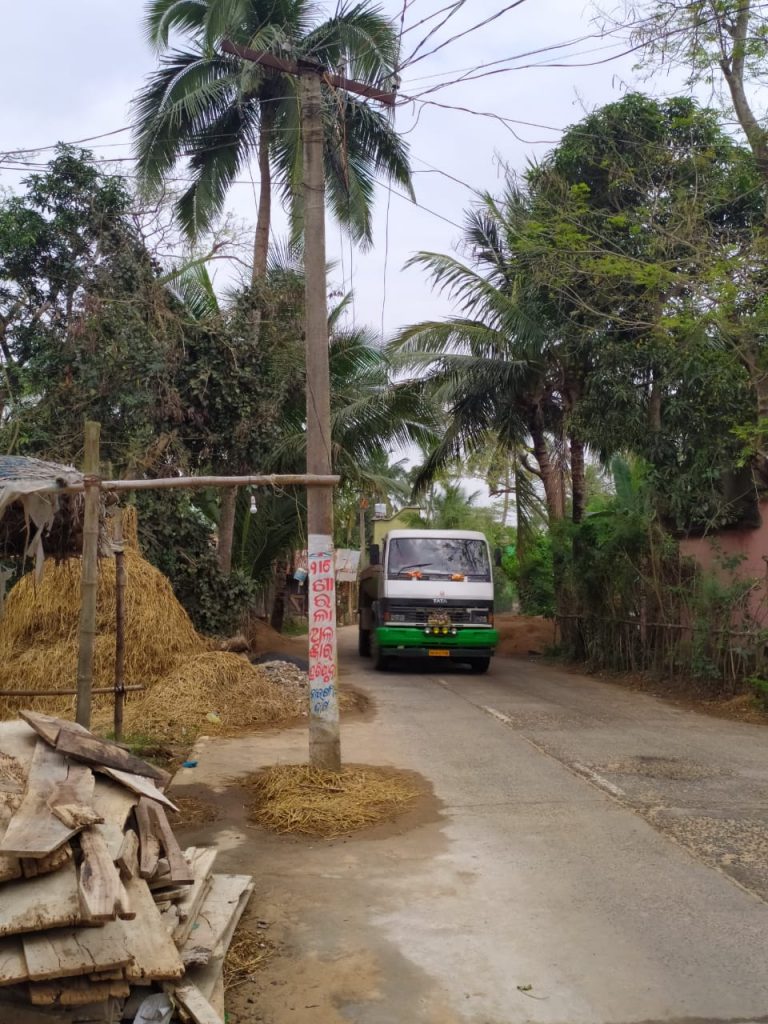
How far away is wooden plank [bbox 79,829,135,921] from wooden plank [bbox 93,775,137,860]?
0.39ft

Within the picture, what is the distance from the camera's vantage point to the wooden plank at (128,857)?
436 cm

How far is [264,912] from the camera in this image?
550 centimetres

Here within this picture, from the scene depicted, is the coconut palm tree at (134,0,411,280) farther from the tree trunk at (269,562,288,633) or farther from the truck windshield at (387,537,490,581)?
the tree trunk at (269,562,288,633)

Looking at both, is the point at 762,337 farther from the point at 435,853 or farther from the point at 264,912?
the point at 264,912

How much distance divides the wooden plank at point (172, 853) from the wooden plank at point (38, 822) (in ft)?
1.77

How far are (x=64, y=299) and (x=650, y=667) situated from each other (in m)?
12.2

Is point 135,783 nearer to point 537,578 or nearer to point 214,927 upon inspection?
point 214,927

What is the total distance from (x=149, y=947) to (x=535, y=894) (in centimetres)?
263

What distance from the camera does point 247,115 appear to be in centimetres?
1991

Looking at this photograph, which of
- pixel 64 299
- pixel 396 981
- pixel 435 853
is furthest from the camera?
pixel 64 299

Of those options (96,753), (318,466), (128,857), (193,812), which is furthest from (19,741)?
(318,466)

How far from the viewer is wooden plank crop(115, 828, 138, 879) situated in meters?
4.36

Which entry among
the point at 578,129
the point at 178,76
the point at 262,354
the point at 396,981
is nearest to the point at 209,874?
the point at 396,981

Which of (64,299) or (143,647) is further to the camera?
(64,299)
